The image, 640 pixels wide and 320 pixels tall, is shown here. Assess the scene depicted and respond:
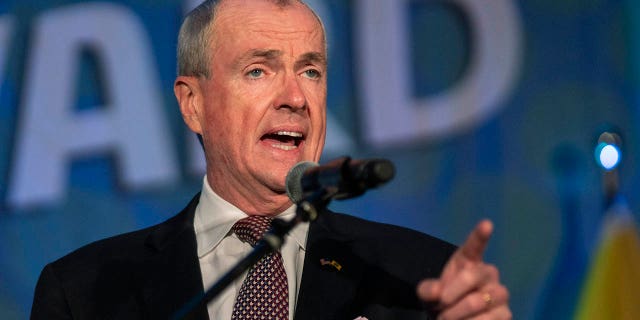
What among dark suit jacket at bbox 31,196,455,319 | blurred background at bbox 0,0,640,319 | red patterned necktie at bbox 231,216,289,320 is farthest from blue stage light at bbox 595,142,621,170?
red patterned necktie at bbox 231,216,289,320

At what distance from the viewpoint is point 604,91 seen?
376 centimetres

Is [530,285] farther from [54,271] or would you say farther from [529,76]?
[54,271]

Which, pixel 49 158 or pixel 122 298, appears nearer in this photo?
pixel 122 298

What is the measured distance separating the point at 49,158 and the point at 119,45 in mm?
539

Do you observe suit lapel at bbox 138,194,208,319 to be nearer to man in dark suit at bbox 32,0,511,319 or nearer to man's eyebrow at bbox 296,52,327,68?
man in dark suit at bbox 32,0,511,319

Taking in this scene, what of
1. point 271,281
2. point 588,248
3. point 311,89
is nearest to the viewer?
point 271,281

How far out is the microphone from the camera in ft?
5.11

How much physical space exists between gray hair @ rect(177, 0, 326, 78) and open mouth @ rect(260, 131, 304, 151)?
272 mm

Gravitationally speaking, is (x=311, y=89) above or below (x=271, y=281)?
above

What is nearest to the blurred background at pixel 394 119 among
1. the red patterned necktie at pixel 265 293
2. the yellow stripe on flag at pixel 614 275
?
the yellow stripe on flag at pixel 614 275

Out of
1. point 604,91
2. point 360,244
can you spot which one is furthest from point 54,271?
point 604,91

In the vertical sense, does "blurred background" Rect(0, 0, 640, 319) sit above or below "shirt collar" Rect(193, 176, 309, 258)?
above

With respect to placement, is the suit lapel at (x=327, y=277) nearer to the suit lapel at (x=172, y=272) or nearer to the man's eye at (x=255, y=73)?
the suit lapel at (x=172, y=272)

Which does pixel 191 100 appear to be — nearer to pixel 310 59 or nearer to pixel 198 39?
pixel 198 39
